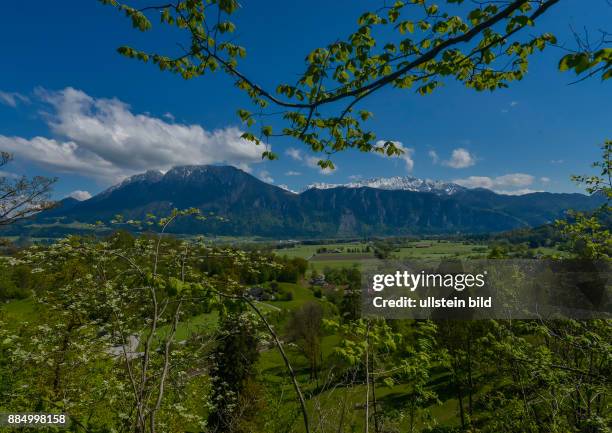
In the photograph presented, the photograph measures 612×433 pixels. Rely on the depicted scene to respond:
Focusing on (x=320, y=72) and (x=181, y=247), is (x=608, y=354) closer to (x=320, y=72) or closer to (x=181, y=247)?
(x=320, y=72)

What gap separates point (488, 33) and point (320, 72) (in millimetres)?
2084

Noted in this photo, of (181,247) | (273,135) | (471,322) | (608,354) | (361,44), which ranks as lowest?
(471,322)

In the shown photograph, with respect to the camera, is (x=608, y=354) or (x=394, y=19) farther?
(x=608, y=354)

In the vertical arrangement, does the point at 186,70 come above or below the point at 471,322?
above

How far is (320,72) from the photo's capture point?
4102mm

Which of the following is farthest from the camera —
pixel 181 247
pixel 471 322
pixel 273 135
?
pixel 471 322

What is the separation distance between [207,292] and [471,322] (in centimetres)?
2288

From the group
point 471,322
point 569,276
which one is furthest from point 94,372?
point 471,322

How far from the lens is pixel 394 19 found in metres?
4.46

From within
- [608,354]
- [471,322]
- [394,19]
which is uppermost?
[394,19]

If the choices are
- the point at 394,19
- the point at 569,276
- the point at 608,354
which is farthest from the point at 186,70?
the point at 569,276

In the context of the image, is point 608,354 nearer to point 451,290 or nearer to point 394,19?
point 394,19

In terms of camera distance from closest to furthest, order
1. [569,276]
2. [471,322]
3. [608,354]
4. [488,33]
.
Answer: [488,33], [608,354], [569,276], [471,322]

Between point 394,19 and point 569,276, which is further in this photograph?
point 569,276
